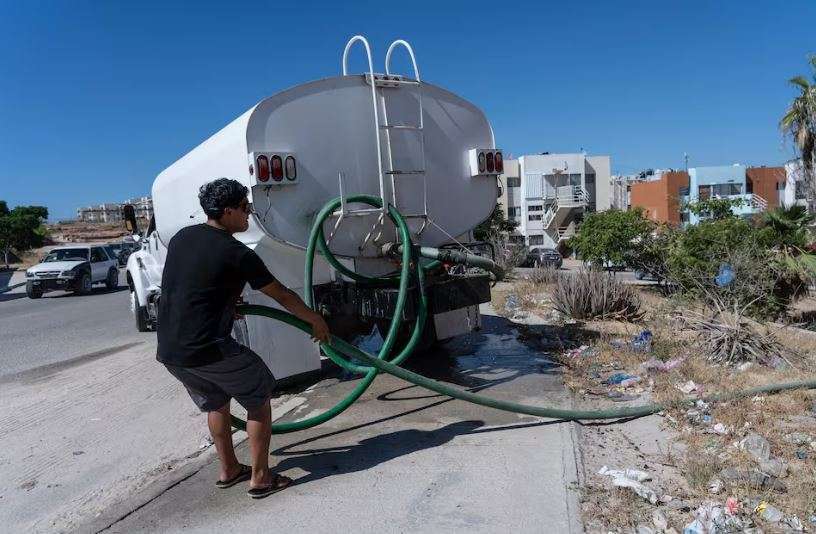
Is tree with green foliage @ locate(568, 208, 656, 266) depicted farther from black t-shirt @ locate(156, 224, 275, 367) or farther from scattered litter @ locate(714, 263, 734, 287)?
black t-shirt @ locate(156, 224, 275, 367)

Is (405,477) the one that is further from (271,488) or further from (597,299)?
(597,299)

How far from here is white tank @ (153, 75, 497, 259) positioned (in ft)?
17.4

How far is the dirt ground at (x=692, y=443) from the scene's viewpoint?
3.18m

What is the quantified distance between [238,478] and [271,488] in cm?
31

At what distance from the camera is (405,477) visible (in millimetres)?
3920

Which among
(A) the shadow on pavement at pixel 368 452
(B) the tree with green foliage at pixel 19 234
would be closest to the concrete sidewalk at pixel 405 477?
(A) the shadow on pavement at pixel 368 452

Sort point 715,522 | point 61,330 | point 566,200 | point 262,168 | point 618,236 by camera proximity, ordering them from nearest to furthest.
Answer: point 715,522 < point 262,168 < point 61,330 < point 618,236 < point 566,200

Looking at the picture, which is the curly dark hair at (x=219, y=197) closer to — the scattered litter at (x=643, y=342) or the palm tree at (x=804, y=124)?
the scattered litter at (x=643, y=342)

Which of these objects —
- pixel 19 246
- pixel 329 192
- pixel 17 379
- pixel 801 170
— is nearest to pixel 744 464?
pixel 329 192

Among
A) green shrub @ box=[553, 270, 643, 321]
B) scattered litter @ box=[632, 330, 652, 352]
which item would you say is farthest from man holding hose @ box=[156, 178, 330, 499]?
green shrub @ box=[553, 270, 643, 321]

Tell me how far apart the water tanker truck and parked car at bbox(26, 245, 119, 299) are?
1604cm

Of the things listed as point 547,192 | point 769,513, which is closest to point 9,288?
point 769,513

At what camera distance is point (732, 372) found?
568cm

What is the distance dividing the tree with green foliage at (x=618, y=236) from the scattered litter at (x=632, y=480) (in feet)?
38.8
